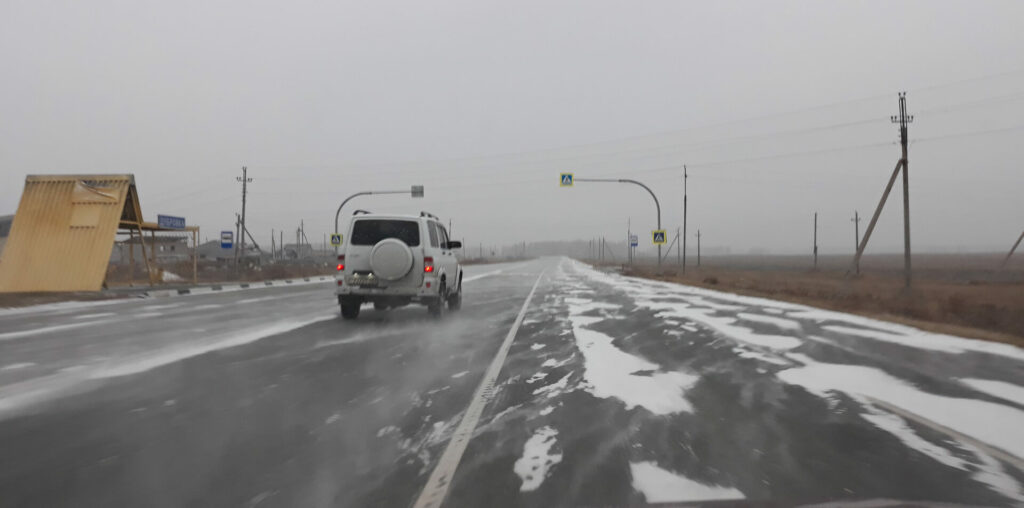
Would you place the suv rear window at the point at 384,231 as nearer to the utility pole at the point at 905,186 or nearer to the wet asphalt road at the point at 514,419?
the wet asphalt road at the point at 514,419

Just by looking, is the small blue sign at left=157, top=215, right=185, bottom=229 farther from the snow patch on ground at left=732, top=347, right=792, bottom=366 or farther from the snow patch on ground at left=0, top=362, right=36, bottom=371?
the snow patch on ground at left=732, top=347, right=792, bottom=366

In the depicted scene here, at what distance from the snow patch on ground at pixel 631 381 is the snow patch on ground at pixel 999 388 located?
2813 mm

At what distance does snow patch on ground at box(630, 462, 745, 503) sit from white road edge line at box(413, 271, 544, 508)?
3.73ft

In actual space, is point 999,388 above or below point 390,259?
below

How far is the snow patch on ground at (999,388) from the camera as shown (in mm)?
5414

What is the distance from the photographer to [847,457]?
3.81m

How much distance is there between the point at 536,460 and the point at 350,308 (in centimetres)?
908

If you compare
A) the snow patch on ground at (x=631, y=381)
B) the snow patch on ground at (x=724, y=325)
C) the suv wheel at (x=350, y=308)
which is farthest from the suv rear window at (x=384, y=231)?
the snow patch on ground at (x=724, y=325)

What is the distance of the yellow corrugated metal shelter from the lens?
1956 centimetres

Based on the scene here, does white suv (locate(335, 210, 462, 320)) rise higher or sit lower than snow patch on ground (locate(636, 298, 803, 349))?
higher

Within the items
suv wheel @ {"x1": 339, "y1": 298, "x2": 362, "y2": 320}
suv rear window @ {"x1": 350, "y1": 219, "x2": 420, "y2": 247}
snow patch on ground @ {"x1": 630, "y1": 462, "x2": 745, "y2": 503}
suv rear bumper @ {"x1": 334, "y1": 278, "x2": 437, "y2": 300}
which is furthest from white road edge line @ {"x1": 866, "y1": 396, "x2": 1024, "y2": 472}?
suv wheel @ {"x1": 339, "y1": 298, "x2": 362, "y2": 320}

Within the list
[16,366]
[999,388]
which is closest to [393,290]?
[16,366]

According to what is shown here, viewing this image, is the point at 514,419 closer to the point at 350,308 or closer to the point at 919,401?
the point at 919,401

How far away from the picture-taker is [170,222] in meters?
24.0
